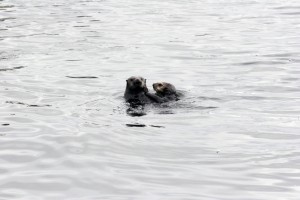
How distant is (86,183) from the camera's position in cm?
821

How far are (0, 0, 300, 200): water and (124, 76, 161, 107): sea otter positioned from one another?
10.2 inches

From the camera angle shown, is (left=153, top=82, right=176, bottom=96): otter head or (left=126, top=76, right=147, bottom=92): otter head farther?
(left=153, top=82, right=176, bottom=96): otter head

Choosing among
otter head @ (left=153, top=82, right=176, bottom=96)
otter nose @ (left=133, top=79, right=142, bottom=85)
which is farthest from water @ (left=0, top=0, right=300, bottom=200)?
otter nose @ (left=133, top=79, right=142, bottom=85)

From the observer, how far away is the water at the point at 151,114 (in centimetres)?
824

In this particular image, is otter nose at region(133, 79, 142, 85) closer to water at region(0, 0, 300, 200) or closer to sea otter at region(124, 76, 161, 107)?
sea otter at region(124, 76, 161, 107)

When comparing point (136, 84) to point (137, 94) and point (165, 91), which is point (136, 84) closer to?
point (137, 94)

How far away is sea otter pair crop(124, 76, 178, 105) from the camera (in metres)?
12.5

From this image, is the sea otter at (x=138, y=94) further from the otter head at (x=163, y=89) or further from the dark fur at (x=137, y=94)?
the otter head at (x=163, y=89)

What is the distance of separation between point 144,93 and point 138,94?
0.12m

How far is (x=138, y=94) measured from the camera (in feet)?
41.6

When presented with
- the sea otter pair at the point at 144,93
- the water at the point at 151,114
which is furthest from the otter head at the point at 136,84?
the water at the point at 151,114

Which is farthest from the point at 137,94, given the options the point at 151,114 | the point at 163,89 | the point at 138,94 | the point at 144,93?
the point at 151,114

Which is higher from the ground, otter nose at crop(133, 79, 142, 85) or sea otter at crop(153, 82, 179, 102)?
otter nose at crop(133, 79, 142, 85)

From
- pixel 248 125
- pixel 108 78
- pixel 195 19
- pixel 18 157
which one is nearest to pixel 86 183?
pixel 18 157
